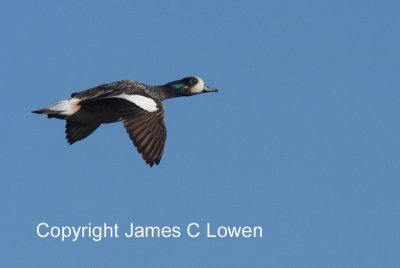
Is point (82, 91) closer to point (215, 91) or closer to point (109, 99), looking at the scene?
point (109, 99)

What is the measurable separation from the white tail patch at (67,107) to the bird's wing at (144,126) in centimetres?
76

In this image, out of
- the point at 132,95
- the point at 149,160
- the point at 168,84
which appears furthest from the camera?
the point at 168,84

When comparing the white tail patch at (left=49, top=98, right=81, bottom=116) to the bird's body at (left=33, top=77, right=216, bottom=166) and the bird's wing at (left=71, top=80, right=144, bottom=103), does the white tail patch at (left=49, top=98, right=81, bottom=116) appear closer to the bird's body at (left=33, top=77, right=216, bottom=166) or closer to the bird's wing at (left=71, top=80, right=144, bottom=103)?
the bird's body at (left=33, top=77, right=216, bottom=166)

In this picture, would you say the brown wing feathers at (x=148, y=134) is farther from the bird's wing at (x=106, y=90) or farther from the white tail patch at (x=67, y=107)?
the white tail patch at (x=67, y=107)

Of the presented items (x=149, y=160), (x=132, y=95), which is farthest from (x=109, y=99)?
(x=149, y=160)

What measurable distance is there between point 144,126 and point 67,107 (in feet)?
5.53

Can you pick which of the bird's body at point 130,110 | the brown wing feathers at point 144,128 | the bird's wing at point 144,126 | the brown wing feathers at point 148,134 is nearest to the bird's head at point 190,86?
the bird's body at point 130,110

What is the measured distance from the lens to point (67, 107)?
55.7 feet

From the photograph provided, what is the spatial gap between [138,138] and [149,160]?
0.40 meters

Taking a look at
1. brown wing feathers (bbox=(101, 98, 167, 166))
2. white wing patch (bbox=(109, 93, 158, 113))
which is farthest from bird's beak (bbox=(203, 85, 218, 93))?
brown wing feathers (bbox=(101, 98, 167, 166))

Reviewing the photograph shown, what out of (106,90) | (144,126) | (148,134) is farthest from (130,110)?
(106,90)

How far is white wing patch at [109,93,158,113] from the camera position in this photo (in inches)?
639

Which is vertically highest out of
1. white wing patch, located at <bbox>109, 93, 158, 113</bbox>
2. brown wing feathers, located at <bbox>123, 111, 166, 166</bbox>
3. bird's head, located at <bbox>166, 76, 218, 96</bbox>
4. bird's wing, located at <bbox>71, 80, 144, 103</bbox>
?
bird's head, located at <bbox>166, 76, 218, 96</bbox>

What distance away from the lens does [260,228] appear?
748 inches
